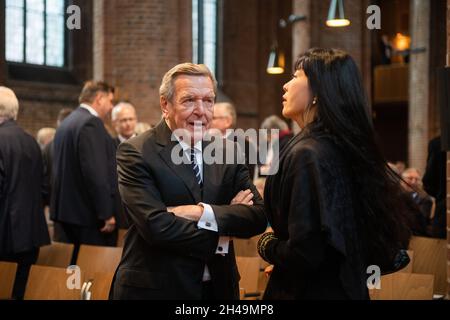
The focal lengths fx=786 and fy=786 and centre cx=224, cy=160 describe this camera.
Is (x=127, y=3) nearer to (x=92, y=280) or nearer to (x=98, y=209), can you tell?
(x=98, y=209)

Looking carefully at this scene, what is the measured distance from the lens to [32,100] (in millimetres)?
17969

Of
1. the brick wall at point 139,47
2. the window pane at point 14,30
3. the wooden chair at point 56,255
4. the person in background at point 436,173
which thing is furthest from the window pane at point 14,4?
the person in background at point 436,173

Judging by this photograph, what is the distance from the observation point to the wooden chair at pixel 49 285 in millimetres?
4672

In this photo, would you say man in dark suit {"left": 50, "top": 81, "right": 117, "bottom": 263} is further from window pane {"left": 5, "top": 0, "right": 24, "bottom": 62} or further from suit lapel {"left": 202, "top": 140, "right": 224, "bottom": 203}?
window pane {"left": 5, "top": 0, "right": 24, "bottom": 62}

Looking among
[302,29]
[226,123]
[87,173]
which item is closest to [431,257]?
[226,123]

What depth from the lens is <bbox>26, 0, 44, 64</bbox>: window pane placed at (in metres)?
18.6

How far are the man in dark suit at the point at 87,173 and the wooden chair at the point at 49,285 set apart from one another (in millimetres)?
1618

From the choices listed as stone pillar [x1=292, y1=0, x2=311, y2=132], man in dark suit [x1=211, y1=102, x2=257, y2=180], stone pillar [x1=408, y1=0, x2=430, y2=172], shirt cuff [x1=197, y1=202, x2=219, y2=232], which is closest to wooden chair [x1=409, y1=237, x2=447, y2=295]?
man in dark suit [x1=211, y1=102, x2=257, y2=180]

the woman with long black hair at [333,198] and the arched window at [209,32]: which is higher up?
the arched window at [209,32]

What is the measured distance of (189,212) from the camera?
3.11 metres

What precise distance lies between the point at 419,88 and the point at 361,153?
17.5 metres

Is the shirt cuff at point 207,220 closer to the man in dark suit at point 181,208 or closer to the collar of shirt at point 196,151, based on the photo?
the man in dark suit at point 181,208

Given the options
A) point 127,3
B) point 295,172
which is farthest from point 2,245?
point 127,3
